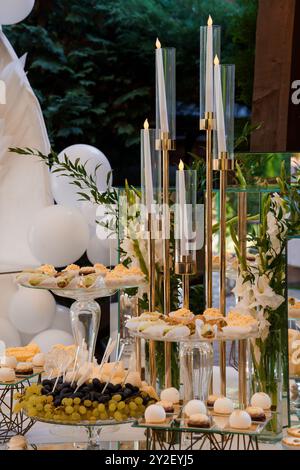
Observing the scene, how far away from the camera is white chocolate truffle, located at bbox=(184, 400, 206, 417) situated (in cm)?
238

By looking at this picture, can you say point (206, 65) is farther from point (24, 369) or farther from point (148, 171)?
point (24, 369)

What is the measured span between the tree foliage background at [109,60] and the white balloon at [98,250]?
4.27 m

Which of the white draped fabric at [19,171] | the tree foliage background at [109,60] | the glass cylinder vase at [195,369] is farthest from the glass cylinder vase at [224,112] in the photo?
the tree foliage background at [109,60]

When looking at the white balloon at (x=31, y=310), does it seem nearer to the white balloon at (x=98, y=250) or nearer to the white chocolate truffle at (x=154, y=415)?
the white balloon at (x=98, y=250)

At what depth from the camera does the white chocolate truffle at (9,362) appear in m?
2.82

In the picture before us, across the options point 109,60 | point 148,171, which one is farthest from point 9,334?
point 109,60

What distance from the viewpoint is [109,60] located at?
8688 mm

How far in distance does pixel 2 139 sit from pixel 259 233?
2022 mm

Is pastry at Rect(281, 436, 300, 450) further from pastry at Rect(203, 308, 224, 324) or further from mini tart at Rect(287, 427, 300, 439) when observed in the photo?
pastry at Rect(203, 308, 224, 324)

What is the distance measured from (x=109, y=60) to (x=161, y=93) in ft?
20.0

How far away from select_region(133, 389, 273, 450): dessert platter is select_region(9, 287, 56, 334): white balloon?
1780 mm

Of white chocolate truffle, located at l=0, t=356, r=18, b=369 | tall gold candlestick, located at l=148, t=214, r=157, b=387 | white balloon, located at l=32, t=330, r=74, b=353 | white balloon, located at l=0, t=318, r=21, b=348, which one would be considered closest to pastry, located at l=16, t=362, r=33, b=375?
white chocolate truffle, located at l=0, t=356, r=18, b=369

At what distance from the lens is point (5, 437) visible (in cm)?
286

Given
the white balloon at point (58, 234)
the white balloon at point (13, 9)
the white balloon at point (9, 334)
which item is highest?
the white balloon at point (13, 9)
